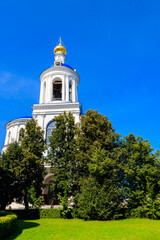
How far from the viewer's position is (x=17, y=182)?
17000 mm

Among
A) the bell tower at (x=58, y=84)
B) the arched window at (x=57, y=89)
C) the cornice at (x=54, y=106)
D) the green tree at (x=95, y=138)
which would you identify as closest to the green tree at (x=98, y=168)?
the green tree at (x=95, y=138)

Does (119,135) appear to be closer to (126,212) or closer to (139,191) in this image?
(139,191)

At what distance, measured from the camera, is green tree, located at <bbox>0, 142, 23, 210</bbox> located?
15891 millimetres

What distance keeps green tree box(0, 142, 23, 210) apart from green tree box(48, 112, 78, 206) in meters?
2.96

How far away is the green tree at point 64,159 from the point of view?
16594mm

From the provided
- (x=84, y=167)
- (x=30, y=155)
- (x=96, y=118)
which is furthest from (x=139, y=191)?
(x=30, y=155)

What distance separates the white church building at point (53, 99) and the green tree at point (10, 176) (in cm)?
603

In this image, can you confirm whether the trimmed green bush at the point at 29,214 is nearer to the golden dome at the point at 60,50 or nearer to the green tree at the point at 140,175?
the green tree at the point at 140,175

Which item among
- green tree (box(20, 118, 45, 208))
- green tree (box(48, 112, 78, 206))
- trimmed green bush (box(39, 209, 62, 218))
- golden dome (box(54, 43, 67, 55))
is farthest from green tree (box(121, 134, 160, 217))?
golden dome (box(54, 43, 67, 55))

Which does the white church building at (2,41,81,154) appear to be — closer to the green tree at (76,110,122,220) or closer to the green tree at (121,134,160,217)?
the green tree at (76,110,122,220)

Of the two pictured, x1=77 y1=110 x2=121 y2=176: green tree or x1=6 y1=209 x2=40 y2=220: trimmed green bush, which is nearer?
x1=6 y1=209 x2=40 y2=220: trimmed green bush

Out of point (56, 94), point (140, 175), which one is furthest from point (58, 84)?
point (140, 175)

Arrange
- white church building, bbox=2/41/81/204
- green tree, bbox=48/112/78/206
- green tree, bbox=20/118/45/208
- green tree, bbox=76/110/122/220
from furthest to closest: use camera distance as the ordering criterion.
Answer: white church building, bbox=2/41/81/204 < green tree, bbox=20/118/45/208 < green tree, bbox=48/112/78/206 < green tree, bbox=76/110/122/220

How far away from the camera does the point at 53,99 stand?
2609 cm
